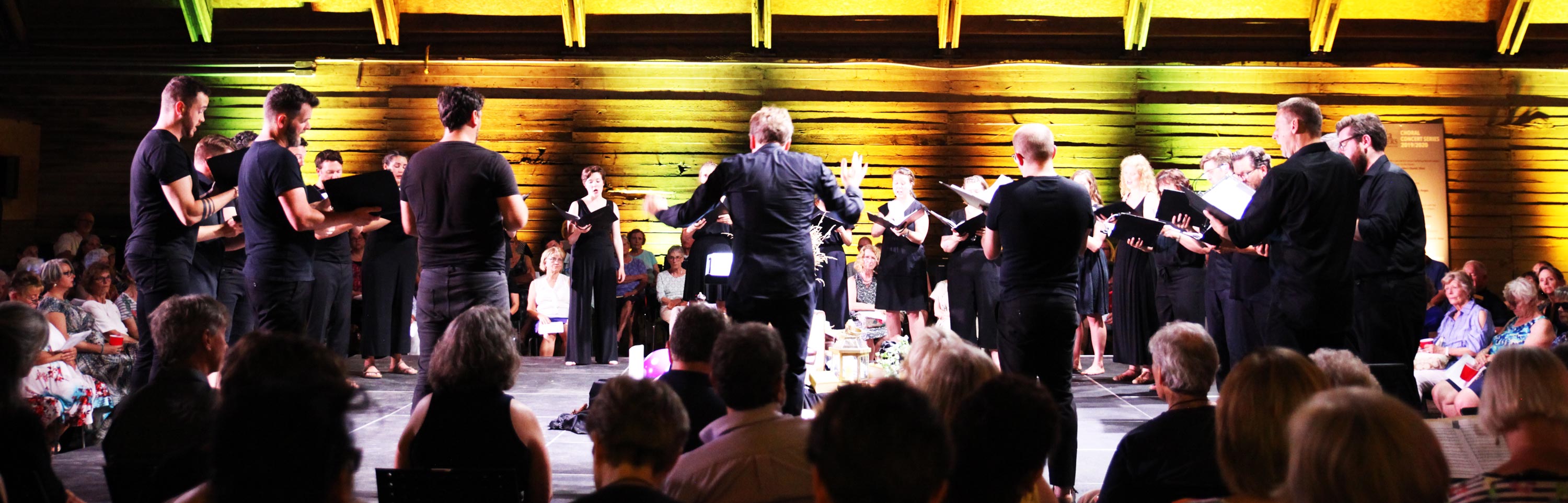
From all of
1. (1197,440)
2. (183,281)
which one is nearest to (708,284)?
(183,281)

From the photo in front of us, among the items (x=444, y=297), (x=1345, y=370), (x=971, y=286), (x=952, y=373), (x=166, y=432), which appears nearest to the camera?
(x=166, y=432)

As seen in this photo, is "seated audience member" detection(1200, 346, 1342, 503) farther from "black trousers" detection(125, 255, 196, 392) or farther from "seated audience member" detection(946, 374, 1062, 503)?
"black trousers" detection(125, 255, 196, 392)

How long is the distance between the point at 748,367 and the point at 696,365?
82 centimetres

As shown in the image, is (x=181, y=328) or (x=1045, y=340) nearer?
(x=181, y=328)

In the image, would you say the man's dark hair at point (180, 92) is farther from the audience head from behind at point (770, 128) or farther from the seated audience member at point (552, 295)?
the seated audience member at point (552, 295)

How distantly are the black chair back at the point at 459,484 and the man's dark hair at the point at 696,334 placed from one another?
1018 mm

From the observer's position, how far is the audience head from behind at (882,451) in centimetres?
151

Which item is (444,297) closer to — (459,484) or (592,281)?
(459,484)

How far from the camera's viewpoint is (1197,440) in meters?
2.45

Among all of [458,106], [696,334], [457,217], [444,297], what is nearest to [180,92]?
[458,106]

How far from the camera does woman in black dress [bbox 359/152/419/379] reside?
6855mm

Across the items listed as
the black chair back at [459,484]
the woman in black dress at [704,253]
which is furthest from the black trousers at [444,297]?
the woman in black dress at [704,253]

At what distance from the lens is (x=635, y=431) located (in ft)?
6.23

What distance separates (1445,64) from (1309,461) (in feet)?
34.7
